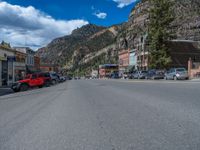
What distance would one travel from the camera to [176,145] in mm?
6152

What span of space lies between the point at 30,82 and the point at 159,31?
34.2 metres

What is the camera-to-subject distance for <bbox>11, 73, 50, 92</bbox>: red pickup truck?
116 ft

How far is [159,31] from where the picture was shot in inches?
2482

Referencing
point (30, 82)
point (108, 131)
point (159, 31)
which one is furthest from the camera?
point (159, 31)

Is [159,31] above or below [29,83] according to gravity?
above

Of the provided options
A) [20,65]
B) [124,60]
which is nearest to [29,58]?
[20,65]

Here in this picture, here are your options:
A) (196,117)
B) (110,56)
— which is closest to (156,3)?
(196,117)

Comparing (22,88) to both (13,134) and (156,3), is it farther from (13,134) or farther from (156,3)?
(156,3)

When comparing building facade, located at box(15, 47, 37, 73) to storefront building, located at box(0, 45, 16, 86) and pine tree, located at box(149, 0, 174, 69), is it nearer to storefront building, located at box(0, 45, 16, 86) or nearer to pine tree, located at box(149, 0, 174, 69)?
storefront building, located at box(0, 45, 16, 86)

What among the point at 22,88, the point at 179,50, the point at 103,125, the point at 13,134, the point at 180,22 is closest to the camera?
the point at 13,134

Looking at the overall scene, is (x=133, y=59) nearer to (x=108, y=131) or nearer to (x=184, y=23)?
(x=184, y=23)

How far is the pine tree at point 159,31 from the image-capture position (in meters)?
63.2

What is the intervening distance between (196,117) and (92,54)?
614 ft

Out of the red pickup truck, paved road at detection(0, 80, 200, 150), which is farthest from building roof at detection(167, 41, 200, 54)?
paved road at detection(0, 80, 200, 150)
